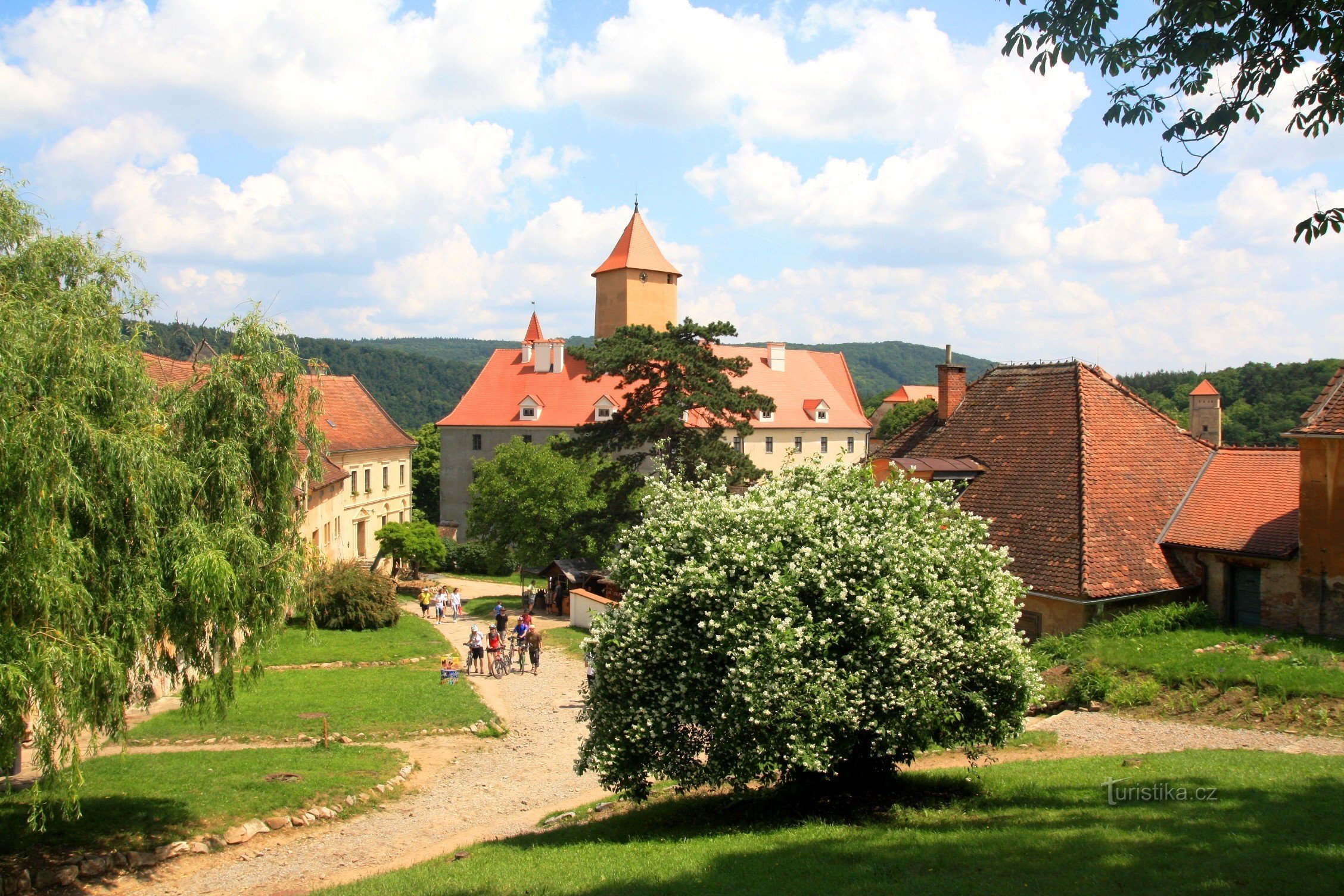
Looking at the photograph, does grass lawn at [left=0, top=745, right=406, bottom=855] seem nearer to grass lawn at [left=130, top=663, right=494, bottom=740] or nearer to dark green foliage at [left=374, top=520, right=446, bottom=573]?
grass lawn at [left=130, top=663, right=494, bottom=740]

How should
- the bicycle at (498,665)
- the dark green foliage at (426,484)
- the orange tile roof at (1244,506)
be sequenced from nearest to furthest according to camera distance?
the orange tile roof at (1244,506)
the bicycle at (498,665)
the dark green foliage at (426,484)

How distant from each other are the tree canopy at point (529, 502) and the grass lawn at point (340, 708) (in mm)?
18591

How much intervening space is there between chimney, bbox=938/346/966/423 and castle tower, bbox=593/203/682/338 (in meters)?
40.5

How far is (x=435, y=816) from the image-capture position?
51.9ft

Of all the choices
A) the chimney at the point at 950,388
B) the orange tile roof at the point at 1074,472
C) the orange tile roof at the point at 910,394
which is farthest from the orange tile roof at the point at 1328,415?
the orange tile roof at the point at 910,394

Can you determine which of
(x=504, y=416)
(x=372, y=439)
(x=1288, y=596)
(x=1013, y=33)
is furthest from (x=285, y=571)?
(x=504, y=416)

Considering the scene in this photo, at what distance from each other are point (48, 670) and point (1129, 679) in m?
17.8

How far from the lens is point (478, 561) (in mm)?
55094

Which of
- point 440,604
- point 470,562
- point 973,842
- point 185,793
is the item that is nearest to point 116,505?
point 185,793

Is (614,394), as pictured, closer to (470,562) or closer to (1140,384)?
(470,562)

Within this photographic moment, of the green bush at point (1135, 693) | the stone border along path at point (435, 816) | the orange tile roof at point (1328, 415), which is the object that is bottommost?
the stone border along path at point (435, 816)

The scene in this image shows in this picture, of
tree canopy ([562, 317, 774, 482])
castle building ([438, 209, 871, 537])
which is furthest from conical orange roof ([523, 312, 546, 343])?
tree canopy ([562, 317, 774, 482])

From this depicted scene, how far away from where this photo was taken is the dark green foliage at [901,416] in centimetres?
9912

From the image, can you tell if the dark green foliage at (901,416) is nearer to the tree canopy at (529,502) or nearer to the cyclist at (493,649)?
the tree canopy at (529,502)
